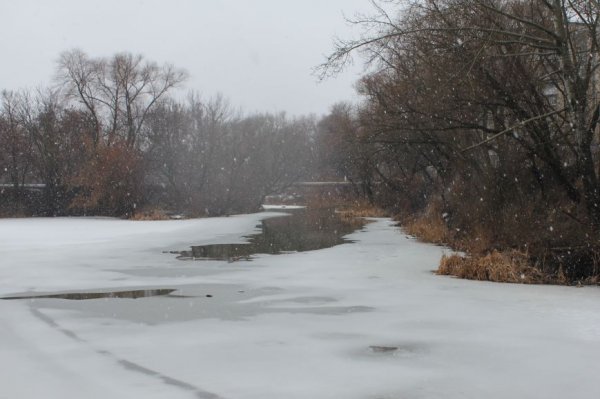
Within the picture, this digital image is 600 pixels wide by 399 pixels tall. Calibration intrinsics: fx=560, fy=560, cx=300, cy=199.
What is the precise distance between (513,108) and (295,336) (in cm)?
869

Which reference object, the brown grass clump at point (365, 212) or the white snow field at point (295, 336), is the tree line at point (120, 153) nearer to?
the brown grass clump at point (365, 212)

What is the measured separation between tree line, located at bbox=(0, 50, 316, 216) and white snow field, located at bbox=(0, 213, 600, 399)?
2398cm

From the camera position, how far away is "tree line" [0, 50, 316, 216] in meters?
36.6

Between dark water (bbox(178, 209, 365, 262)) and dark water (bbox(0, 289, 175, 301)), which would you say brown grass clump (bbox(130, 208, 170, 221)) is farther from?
dark water (bbox(0, 289, 175, 301))

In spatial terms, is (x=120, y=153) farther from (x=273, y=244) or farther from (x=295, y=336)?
(x=295, y=336)

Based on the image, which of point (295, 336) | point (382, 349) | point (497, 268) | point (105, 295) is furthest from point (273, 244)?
point (382, 349)

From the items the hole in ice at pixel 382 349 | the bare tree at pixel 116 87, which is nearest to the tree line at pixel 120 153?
the bare tree at pixel 116 87

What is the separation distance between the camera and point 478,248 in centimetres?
1368

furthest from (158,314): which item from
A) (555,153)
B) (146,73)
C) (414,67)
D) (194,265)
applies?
(146,73)

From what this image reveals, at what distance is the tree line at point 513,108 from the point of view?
11.4m

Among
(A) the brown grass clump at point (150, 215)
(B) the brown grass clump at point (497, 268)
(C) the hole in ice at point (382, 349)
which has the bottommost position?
(C) the hole in ice at point (382, 349)

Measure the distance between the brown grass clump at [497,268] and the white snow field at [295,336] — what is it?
1.78ft

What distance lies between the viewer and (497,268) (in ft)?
37.8

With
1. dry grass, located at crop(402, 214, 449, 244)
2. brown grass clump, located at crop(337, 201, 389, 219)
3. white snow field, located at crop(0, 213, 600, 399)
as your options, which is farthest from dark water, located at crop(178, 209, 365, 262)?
brown grass clump, located at crop(337, 201, 389, 219)
